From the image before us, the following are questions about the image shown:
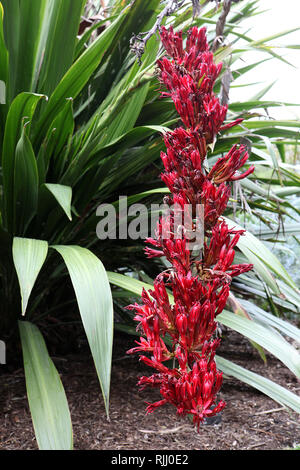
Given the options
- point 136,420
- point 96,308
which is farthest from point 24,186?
point 136,420

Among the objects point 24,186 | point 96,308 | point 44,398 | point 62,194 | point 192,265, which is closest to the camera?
point 192,265

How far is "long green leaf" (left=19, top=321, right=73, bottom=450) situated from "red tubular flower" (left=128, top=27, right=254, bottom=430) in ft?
1.29

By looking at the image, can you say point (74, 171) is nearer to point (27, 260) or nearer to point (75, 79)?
point (75, 79)

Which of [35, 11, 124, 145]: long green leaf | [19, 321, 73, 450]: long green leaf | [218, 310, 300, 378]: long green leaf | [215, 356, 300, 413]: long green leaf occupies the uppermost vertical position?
[35, 11, 124, 145]: long green leaf

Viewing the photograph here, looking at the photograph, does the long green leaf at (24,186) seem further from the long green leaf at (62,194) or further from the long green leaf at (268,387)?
the long green leaf at (268,387)

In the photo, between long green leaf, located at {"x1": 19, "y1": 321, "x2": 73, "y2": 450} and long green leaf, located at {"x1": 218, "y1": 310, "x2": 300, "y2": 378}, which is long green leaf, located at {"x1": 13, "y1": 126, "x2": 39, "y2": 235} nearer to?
long green leaf, located at {"x1": 19, "y1": 321, "x2": 73, "y2": 450}

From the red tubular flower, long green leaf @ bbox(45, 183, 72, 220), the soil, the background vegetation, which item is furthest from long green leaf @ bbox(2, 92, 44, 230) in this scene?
the red tubular flower

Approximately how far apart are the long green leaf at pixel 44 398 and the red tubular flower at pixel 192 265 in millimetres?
394

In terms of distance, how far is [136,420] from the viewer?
116 cm

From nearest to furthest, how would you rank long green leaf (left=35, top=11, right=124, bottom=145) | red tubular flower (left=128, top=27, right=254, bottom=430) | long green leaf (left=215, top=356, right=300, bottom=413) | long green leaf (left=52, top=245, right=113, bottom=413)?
red tubular flower (left=128, top=27, right=254, bottom=430), long green leaf (left=52, top=245, right=113, bottom=413), long green leaf (left=215, top=356, right=300, bottom=413), long green leaf (left=35, top=11, right=124, bottom=145)

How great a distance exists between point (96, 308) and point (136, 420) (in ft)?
1.52

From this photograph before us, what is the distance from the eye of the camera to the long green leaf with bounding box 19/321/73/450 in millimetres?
853
